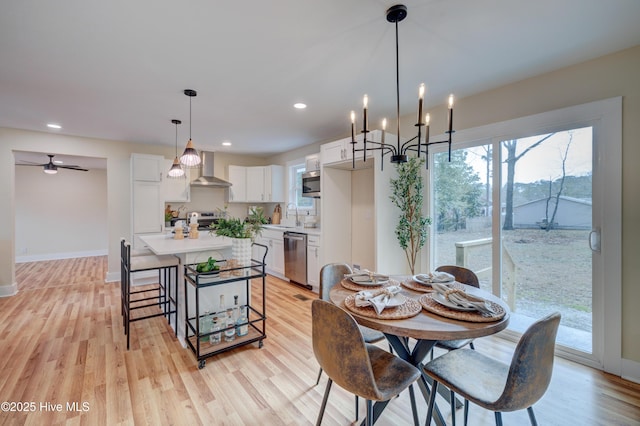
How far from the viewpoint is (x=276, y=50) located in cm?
213

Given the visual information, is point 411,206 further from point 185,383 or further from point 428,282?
point 185,383

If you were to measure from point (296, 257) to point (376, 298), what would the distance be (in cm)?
317

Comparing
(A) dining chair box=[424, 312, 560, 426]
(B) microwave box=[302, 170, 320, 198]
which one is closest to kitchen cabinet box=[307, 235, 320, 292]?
(B) microwave box=[302, 170, 320, 198]

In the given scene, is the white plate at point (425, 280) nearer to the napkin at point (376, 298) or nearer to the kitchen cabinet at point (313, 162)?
the napkin at point (376, 298)

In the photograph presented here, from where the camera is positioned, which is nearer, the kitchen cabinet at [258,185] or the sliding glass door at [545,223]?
the sliding glass door at [545,223]

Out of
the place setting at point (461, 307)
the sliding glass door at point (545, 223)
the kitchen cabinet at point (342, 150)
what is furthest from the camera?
the kitchen cabinet at point (342, 150)

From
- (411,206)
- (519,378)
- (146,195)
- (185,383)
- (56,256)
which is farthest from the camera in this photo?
(56,256)

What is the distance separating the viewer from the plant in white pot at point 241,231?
255 centimetres

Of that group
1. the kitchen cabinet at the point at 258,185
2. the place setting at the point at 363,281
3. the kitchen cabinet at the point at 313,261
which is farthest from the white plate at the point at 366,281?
the kitchen cabinet at the point at 258,185

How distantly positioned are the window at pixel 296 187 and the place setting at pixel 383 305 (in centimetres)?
400

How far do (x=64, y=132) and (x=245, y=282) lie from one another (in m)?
4.12

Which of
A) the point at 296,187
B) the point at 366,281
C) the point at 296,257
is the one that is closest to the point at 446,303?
the point at 366,281

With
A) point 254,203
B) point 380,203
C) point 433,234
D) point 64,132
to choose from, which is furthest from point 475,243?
point 64,132

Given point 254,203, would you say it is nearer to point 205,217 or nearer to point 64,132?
point 205,217
